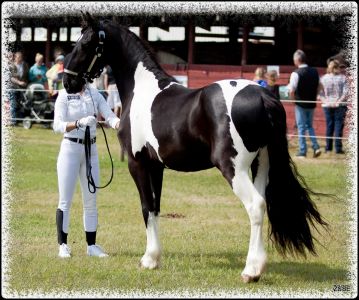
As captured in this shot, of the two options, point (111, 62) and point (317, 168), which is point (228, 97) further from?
point (317, 168)

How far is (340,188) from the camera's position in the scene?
10.5 m

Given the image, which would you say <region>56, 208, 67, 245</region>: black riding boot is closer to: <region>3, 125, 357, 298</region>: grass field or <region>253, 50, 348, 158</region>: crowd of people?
<region>3, 125, 357, 298</region>: grass field

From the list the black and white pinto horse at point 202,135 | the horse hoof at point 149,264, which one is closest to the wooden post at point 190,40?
the black and white pinto horse at point 202,135

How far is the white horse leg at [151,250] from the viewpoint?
587 centimetres

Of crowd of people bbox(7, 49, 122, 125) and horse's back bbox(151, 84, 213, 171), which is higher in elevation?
horse's back bbox(151, 84, 213, 171)

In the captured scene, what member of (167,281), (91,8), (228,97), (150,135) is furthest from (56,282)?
(91,8)

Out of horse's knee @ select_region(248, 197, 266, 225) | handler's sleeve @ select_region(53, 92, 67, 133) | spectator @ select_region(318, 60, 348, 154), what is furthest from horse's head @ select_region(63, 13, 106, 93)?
spectator @ select_region(318, 60, 348, 154)

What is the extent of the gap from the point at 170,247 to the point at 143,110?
1.62 m

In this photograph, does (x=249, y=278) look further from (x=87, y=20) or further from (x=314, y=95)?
(x=314, y=95)

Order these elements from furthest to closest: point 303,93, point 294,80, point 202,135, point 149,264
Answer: point 303,93, point 294,80, point 149,264, point 202,135

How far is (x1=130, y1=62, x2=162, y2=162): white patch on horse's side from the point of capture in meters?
5.78

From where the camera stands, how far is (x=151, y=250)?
19.3 feet

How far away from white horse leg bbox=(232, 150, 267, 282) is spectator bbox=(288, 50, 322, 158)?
816cm

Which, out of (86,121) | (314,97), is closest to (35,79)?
(314,97)
